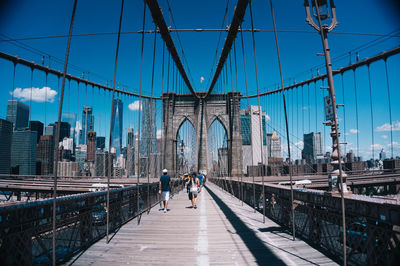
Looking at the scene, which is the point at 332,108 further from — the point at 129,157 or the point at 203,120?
the point at 129,157

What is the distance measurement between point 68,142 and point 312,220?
160753mm

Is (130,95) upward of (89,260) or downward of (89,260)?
upward

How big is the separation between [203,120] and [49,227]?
39.9m

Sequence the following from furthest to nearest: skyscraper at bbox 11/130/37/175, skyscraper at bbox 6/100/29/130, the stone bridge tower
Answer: skyscraper at bbox 6/100/29/130, skyscraper at bbox 11/130/37/175, the stone bridge tower

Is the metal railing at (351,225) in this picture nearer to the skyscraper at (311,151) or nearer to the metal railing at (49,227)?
the metal railing at (49,227)

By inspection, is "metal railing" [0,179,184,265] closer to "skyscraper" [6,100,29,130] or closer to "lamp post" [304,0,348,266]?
"lamp post" [304,0,348,266]

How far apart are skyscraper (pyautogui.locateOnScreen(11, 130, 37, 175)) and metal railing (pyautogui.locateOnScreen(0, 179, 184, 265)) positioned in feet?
241

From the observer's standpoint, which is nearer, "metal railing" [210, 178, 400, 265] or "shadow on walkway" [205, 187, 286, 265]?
"metal railing" [210, 178, 400, 265]

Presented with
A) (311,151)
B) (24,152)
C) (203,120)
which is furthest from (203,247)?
(311,151)

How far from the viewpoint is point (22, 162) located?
7406 cm

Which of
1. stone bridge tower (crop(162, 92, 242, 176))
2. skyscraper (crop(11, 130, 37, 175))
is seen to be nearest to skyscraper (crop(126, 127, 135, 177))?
stone bridge tower (crop(162, 92, 242, 176))

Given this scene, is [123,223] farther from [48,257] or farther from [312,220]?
[312,220]

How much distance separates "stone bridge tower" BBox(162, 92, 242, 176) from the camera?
136ft

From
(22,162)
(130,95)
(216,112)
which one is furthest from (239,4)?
(22,162)
